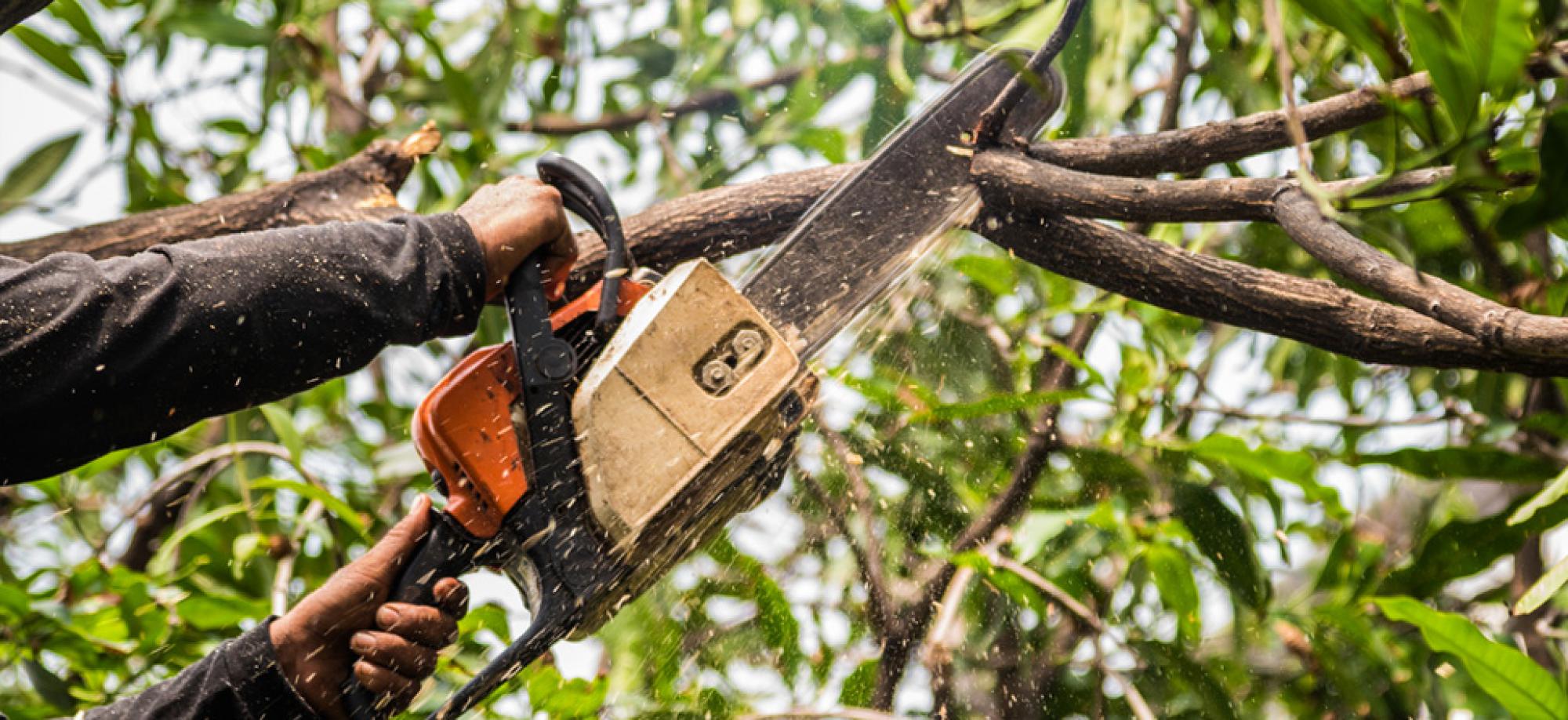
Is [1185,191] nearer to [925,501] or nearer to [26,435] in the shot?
[925,501]

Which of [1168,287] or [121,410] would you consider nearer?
[121,410]

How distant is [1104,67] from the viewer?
207cm

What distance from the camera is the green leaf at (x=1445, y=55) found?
0.94 m

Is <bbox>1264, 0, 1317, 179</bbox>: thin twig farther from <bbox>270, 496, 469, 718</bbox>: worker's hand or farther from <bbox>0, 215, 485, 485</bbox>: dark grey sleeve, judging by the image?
<bbox>270, 496, 469, 718</bbox>: worker's hand

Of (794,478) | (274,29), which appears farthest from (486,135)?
(794,478)

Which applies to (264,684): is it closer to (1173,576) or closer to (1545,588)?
(1173,576)

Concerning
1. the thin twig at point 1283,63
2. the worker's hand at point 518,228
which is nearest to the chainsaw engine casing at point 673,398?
the worker's hand at point 518,228

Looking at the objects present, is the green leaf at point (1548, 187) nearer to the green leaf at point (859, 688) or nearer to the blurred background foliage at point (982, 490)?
the blurred background foliage at point (982, 490)

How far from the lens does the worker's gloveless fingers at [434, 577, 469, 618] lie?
4.15 ft

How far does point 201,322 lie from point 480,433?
304 millimetres

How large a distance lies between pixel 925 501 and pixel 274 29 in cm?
156

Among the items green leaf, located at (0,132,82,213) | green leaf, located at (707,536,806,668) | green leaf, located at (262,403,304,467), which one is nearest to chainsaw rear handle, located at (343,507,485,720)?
green leaf, located at (707,536,806,668)

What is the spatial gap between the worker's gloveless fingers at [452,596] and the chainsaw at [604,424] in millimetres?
10

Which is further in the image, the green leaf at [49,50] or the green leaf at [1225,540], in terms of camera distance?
the green leaf at [49,50]
